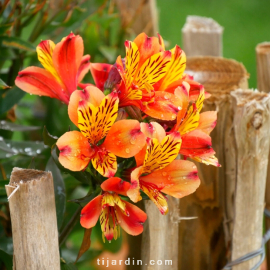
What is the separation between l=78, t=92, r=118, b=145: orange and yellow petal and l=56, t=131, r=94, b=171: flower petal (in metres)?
0.01

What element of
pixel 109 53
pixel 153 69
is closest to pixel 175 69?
pixel 153 69

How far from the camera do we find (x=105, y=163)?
568mm

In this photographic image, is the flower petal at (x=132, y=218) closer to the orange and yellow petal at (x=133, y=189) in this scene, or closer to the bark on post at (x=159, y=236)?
the orange and yellow petal at (x=133, y=189)

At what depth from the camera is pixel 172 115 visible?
24.0 inches

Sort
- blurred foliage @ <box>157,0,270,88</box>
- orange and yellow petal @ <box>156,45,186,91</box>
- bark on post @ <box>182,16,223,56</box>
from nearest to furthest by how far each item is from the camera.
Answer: orange and yellow petal @ <box>156,45,186,91</box> < bark on post @ <box>182,16,223,56</box> < blurred foliage @ <box>157,0,270,88</box>

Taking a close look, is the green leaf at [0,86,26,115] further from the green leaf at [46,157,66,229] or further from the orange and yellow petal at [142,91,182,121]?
the orange and yellow petal at [142,91,182,121]

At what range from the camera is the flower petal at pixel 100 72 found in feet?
2.39

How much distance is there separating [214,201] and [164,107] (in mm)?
542

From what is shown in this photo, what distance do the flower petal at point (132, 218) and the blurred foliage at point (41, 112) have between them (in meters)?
0.06

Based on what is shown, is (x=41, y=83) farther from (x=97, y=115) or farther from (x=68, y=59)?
(x=97, y=115)

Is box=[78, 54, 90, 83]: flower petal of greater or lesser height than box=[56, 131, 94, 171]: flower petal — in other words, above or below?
above

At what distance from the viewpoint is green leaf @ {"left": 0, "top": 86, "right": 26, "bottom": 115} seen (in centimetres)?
100

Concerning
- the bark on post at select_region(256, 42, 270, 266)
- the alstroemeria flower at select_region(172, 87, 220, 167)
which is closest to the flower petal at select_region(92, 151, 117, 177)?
the alstroemeria flower at select_region(172, 87, 220, 167)

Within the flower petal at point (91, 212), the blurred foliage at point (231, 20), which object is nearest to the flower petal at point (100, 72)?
the flower petal at point (91, 212)
